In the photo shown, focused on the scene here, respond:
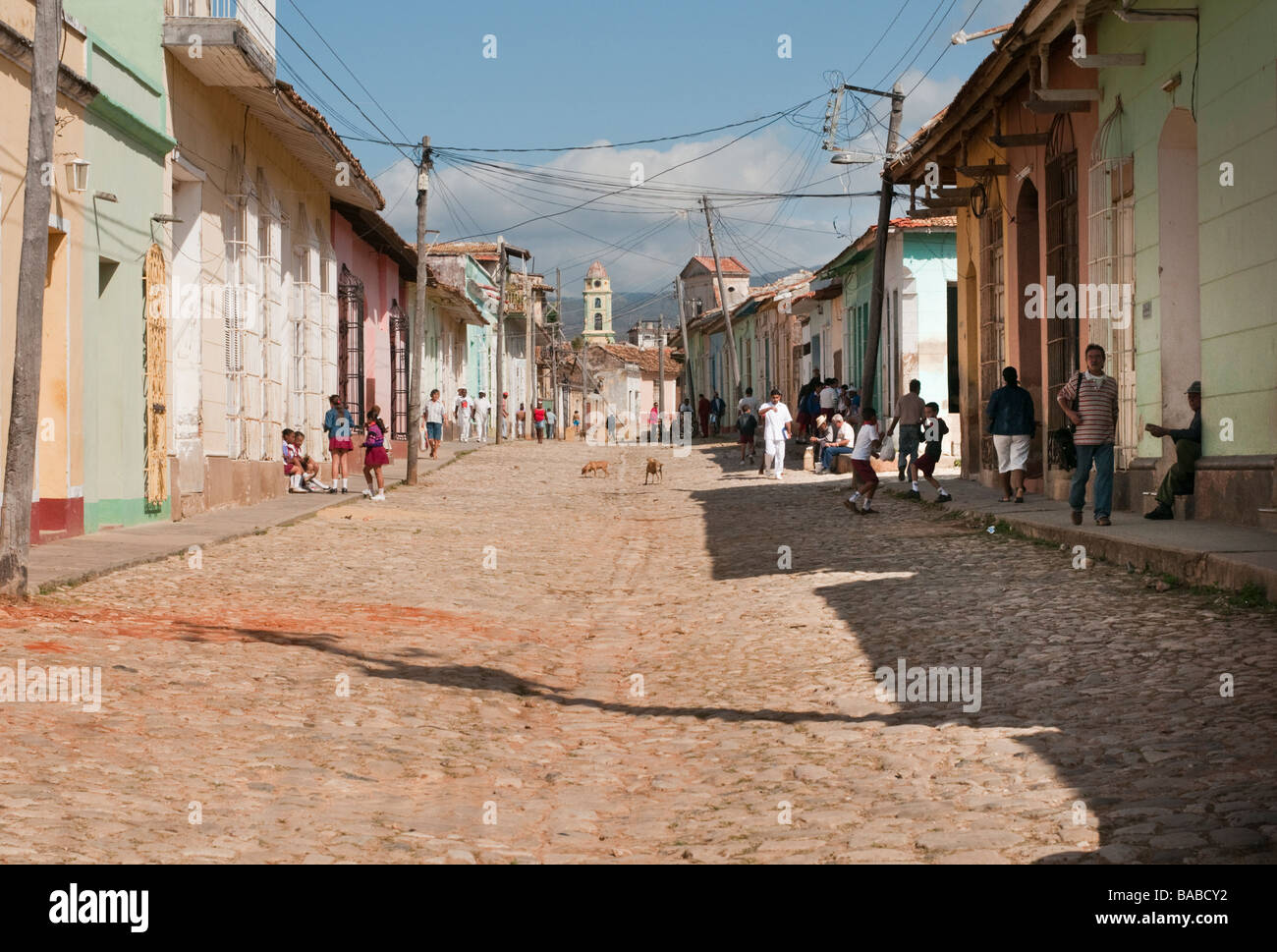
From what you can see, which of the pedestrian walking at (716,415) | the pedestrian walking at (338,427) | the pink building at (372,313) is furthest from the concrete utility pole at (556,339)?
the pedestrian walking at (338,427)

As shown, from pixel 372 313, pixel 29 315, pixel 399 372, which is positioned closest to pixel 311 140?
pixel 372 313

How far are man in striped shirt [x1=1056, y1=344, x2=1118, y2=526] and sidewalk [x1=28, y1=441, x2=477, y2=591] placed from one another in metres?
7.16

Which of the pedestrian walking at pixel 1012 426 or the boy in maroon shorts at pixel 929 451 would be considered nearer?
the pedestrian walking at pixel 1012 426

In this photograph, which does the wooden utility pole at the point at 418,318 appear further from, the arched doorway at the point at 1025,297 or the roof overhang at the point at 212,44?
the arched doorway at the point at 1025,297

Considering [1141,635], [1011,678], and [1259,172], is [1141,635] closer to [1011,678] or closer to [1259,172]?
[1011,678]

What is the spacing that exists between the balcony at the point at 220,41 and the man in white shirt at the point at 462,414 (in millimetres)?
23227

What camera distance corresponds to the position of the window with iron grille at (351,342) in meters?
26.3

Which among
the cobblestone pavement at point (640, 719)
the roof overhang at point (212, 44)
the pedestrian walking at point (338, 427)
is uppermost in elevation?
the roof overhang at point (212, 44)

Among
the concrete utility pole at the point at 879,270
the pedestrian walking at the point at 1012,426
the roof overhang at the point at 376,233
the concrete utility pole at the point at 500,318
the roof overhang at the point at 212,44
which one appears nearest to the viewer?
the roof overhang at the point at 212,44

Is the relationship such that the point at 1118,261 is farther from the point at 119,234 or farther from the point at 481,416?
the point at 481,416

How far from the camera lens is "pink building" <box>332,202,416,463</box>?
26.5 m

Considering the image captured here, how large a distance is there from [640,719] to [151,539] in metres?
7.38

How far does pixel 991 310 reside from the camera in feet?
62.5
